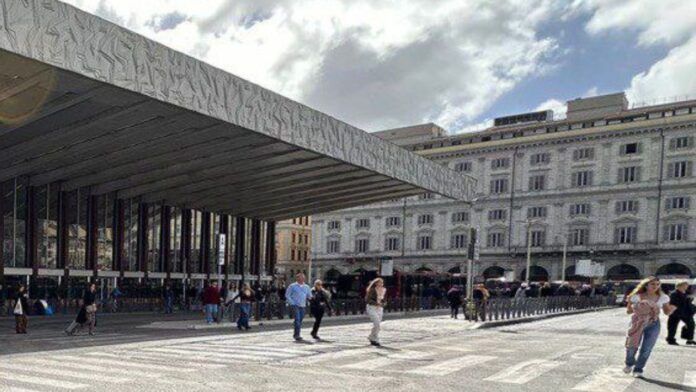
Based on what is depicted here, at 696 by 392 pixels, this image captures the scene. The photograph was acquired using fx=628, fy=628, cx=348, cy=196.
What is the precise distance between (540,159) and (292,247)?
139 feet

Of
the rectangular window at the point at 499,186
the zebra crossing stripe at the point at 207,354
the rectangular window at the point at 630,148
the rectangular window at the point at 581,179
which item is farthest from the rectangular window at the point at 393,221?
the zebra crossing stripe at the point at 207,354

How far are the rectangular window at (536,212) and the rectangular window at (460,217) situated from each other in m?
7.97

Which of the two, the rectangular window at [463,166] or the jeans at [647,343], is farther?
the rectangular window at [463,166]

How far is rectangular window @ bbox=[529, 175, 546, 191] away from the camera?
76875mm

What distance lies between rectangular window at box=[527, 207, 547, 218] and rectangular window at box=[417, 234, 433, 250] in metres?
13.9

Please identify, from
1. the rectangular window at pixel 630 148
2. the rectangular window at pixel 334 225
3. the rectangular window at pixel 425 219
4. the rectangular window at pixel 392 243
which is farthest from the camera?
the rectangular window at pixel 334 225

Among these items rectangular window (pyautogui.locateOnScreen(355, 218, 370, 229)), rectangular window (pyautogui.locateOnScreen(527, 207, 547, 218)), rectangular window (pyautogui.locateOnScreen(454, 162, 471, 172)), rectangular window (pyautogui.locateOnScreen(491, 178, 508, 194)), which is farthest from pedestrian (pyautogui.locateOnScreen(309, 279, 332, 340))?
rectangular window (pyautogui.locateOnScreen(355, 218, 370, 229))

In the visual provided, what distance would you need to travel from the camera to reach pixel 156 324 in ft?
74.5

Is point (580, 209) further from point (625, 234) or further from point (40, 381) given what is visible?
point (40, 381)

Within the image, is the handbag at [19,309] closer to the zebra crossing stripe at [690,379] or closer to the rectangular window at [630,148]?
the zebra crossing stripe at [690,379]

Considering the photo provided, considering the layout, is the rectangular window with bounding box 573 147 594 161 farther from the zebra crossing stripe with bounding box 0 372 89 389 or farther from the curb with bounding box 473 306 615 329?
the zebra crossing stripe with bounding box 0 372 89 389

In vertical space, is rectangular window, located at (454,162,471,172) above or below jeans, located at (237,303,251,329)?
above

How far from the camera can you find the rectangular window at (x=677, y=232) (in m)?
67.2

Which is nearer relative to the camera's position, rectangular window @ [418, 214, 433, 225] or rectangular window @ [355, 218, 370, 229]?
rectangular window @ [418, 214, 433, 225]
